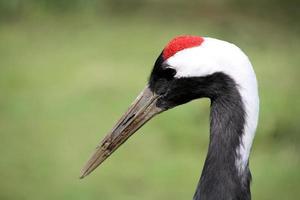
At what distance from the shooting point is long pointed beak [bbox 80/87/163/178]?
9.47 feet

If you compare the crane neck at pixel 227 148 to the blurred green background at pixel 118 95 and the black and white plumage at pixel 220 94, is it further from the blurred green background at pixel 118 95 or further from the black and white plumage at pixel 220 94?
the blurred green background at pixel 118 95

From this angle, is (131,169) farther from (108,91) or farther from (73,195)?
(108,91)

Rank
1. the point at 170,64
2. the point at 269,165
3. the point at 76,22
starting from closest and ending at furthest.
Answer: the point at 170,64 → the point at 269,165 → the point at 76,22

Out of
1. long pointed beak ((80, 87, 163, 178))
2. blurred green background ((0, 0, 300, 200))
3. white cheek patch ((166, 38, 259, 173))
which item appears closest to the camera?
white cheek patch ((166, 38, 259, 173))

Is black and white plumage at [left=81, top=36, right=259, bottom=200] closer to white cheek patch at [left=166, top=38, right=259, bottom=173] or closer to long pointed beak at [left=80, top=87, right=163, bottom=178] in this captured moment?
white cheek patch at [left=166, top=38, right=259, bottom=173]

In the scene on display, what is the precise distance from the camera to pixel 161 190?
15.5 feet

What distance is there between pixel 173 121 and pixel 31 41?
161cm

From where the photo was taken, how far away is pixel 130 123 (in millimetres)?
2949

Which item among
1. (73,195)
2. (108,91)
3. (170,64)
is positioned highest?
(170,64)

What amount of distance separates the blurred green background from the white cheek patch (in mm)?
1999

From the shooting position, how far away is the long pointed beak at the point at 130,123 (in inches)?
114

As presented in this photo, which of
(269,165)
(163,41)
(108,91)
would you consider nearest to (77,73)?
(108,91)

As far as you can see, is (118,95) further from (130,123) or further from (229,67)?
(229,67)

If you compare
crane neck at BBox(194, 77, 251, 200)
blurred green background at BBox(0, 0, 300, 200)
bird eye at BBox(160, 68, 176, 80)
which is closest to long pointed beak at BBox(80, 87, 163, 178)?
bird eye at BBox(160, 68, 176, 80)
